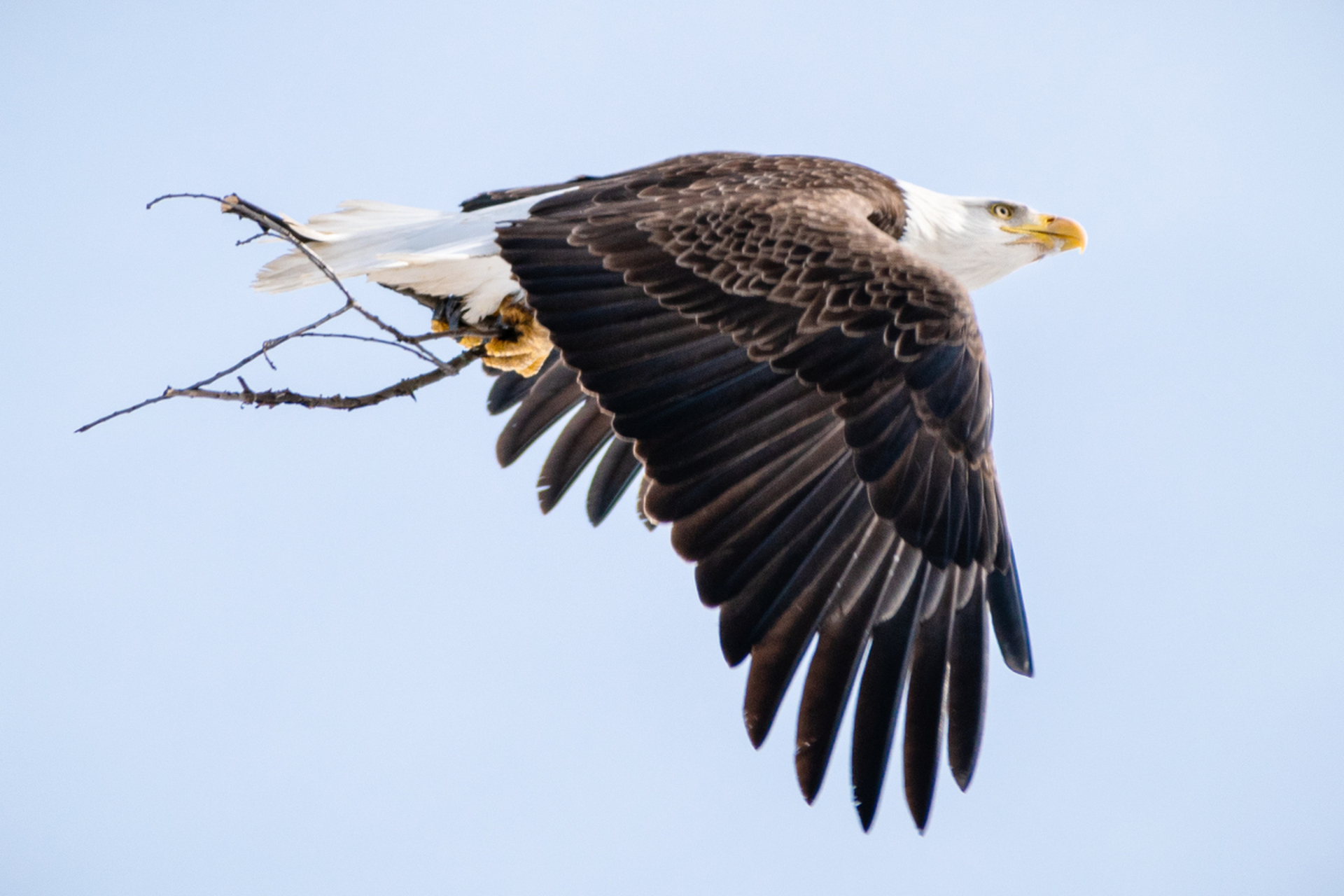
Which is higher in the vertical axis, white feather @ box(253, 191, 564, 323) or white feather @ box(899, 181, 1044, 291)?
white feather @ box(899, 181, 1044, 291)

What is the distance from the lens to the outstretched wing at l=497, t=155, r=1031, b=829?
3309 millimetres

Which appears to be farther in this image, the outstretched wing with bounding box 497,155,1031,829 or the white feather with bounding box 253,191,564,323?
the white feather with bounding box 253,191,564,323

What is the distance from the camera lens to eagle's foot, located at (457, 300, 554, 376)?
14.8ft

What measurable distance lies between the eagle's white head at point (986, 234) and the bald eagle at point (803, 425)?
0.85m

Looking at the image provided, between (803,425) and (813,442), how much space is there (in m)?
0.05

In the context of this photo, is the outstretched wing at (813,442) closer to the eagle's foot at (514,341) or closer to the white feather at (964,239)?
the eagle's foot at (514,341)

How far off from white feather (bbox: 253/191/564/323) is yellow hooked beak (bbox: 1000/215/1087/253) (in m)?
1.94

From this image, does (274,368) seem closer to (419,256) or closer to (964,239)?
(419,256)

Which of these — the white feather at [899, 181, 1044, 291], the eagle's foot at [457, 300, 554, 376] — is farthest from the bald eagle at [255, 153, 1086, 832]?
the white feather at [899, 181, 1044, 291]

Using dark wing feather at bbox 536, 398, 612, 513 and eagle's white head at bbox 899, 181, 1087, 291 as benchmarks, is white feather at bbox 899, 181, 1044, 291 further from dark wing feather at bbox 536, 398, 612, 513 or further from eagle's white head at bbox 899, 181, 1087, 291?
dark wing feather at bbox 536, 398, 612, 513

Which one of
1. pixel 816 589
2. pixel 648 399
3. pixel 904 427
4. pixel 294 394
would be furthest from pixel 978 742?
pixel 294 394

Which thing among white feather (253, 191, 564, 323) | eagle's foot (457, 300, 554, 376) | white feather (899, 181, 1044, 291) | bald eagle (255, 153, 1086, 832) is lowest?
bald eagle (255, 153, 1086, 832)

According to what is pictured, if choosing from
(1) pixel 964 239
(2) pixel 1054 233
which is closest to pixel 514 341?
(1) pixel 964 239

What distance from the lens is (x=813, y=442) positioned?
3.57m
